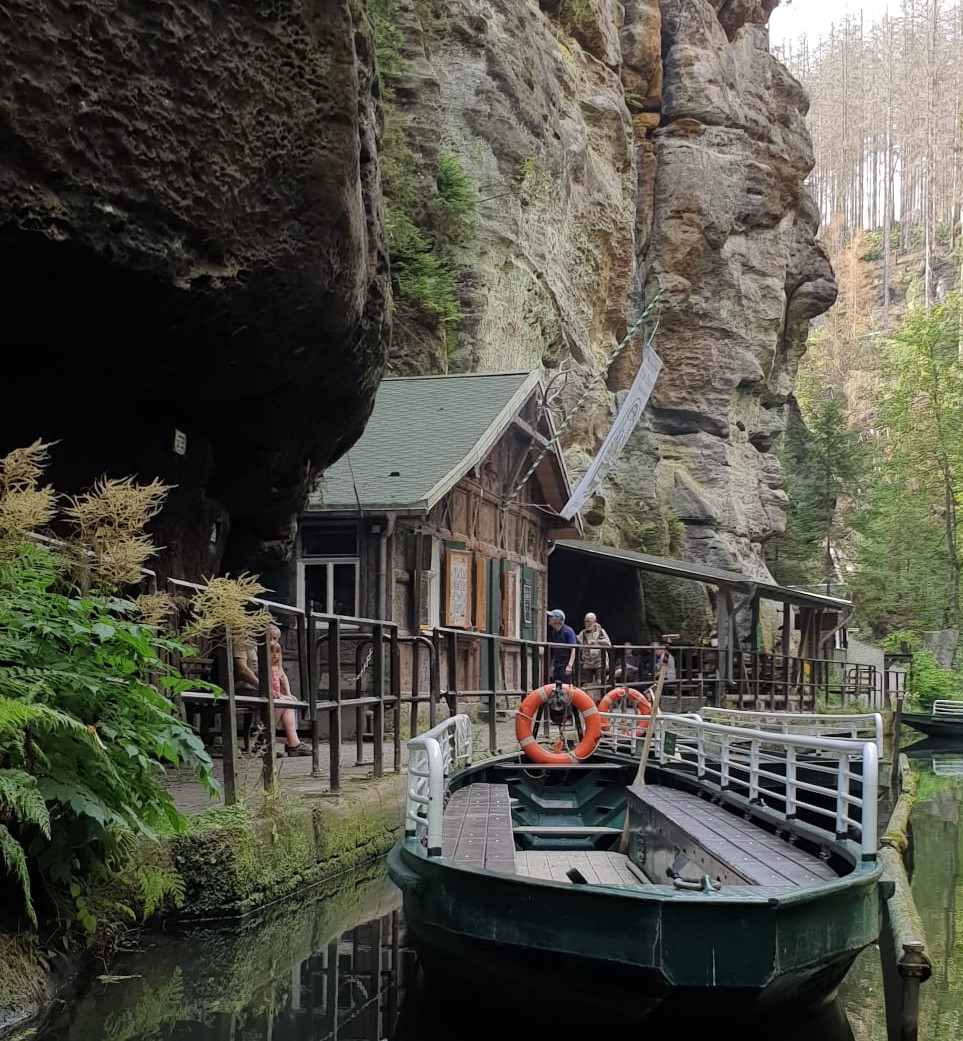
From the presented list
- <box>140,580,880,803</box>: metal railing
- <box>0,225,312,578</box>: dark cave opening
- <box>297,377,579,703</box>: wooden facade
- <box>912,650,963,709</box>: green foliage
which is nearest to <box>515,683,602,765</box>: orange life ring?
<box>140,580,880,803</box>: metal railing

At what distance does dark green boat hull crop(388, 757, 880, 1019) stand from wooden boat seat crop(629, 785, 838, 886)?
53cm

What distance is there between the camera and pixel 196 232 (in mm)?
8344

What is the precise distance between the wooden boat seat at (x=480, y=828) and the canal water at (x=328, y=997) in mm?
763

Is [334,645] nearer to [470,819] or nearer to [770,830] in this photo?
[470,819]

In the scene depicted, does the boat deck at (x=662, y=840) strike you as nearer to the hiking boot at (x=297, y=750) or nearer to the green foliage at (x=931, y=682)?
the hiking boot at (x=297, y=750)

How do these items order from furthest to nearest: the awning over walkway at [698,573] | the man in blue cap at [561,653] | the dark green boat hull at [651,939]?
the awning over walkway at [698,573], the man in blue cap at [561,653], the dark green boat hull at [651,939]

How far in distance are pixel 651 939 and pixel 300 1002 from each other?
231 centimetres

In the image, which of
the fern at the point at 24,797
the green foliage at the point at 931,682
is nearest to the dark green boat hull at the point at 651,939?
the fern at the point at 24,797

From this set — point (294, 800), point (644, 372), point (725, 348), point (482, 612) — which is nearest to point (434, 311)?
point (644, 372)

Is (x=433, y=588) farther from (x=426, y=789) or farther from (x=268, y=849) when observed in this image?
(x=426, y=789)

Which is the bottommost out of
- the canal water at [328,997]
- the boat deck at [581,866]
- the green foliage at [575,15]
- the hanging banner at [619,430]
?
the canal water at [328,997]

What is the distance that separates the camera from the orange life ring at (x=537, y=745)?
36.2 ft

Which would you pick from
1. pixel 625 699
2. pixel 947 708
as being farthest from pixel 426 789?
pixel 947 708

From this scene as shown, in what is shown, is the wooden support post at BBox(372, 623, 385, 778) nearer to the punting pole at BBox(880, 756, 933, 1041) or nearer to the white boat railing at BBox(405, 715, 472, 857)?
the white boat railing at BBox(405, 715, 472, 857)
